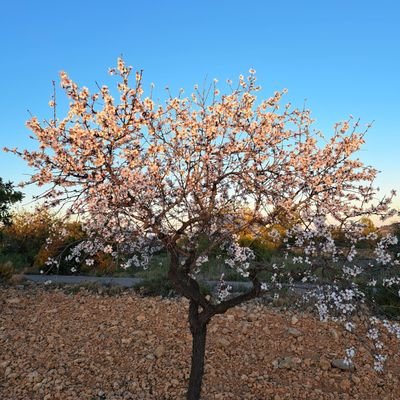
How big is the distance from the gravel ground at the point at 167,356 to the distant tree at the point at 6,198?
320 cm

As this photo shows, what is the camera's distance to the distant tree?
508 inches

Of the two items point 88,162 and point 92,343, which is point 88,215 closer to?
point 88,162

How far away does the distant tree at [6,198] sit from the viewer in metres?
12.9

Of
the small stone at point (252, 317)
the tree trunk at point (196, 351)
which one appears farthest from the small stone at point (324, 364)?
the tree trunk at point (196, 351)

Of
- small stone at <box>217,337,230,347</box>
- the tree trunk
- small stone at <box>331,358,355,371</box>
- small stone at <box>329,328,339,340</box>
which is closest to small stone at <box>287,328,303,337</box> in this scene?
small stone at <box>329,328,339,340</box>

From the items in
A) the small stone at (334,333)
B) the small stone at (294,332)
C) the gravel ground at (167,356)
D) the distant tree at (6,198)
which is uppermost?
the distant tree at (6,198)

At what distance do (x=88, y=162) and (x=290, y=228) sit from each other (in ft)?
7.61

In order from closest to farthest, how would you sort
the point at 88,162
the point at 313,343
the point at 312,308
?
the point at 88,162 → the point at 313,343 → the point at 312,308

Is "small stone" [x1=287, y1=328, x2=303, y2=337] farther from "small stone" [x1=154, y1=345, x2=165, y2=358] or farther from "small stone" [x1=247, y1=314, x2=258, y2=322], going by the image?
"small stone" [x1=154, y1=345, x2=165, y2=358]

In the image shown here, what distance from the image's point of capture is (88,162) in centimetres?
536

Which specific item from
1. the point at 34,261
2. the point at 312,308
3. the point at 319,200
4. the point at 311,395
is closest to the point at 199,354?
the point at 311,395

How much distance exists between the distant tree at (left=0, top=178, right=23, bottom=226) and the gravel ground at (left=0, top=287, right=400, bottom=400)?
3.20m

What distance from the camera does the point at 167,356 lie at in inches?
326

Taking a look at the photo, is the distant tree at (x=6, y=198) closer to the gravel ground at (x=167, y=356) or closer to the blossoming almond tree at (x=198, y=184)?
the gravel ground at (x=167, y=356)
